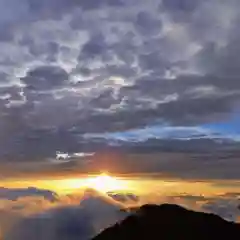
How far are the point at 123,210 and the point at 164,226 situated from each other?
483 inches

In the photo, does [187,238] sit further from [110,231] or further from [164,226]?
[110,231]

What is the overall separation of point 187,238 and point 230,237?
9357 millimetres

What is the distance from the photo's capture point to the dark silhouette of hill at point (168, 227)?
6870 inches

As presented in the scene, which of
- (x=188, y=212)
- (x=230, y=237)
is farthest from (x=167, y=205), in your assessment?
(x=230, y=237)

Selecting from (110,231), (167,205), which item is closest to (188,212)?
(167,205)

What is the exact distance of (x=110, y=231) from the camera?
178 m

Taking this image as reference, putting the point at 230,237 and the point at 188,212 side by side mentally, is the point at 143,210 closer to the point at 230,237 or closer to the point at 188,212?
the point at 188,212

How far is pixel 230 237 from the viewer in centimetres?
17200

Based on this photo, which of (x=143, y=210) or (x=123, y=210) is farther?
(x=143, y=210)

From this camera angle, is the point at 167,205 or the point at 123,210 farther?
the point at 167,205

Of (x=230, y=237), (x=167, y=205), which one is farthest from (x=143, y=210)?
(x=230, y=237)

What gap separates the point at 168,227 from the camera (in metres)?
177

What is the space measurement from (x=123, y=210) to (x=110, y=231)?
33.5 ft

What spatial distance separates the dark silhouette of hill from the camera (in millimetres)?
174500
